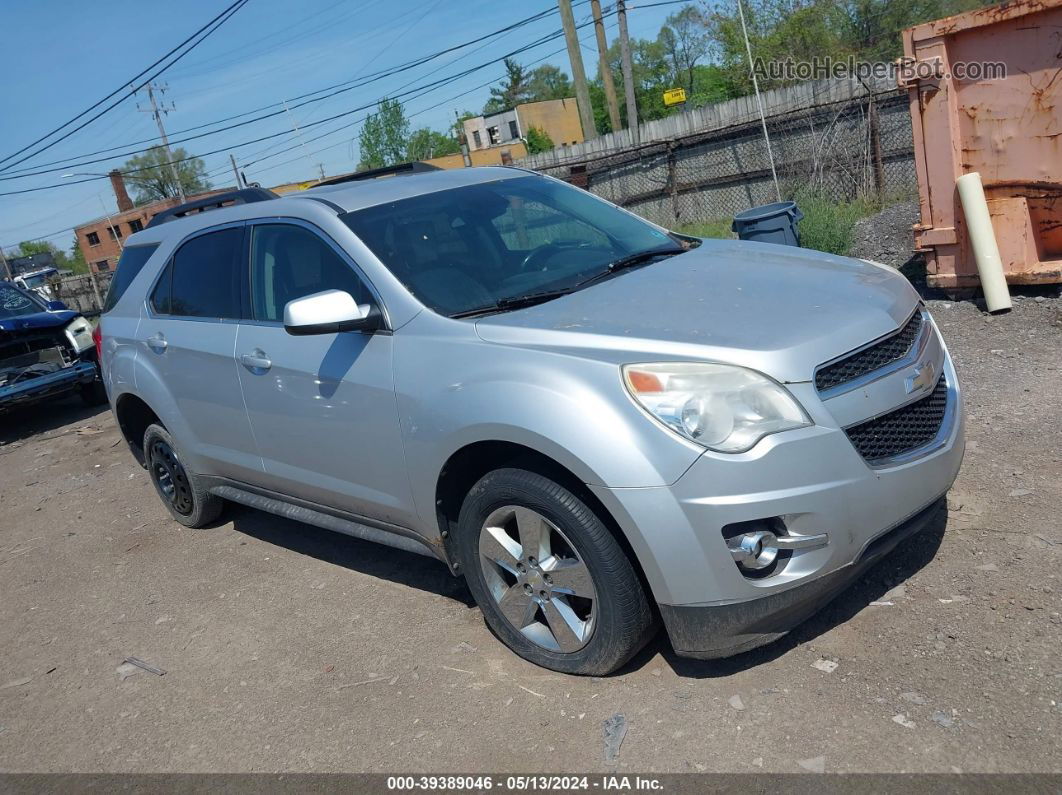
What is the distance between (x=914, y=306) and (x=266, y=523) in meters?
4.26

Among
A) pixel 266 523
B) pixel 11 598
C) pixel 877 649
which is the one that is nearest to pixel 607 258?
→ pixel 877 649

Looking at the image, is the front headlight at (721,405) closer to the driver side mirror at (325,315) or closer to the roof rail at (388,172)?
Result: the driver side mirror at (325,315)

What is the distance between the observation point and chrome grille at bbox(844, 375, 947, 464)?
305 centimetres

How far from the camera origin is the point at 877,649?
3.31 m

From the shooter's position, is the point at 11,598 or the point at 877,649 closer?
the point at 877,649

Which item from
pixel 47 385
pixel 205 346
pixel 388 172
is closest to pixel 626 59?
pixel 47 385

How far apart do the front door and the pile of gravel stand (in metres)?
6.36

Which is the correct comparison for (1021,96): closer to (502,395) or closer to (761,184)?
(502,395)

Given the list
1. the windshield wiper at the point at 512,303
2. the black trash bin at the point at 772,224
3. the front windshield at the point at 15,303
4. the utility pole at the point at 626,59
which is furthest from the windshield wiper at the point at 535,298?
the utility pole at the point at 626,59

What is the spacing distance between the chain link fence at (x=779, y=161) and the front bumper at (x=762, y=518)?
10.5 m

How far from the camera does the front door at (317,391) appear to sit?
152 inches

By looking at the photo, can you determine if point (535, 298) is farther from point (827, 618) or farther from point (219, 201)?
point (219, 201)

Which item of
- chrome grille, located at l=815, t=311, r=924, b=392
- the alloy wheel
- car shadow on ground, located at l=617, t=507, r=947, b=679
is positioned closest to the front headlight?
chrome grille, located at l=815, t=311, r=924, b=392

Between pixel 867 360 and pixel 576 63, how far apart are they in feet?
68.9
